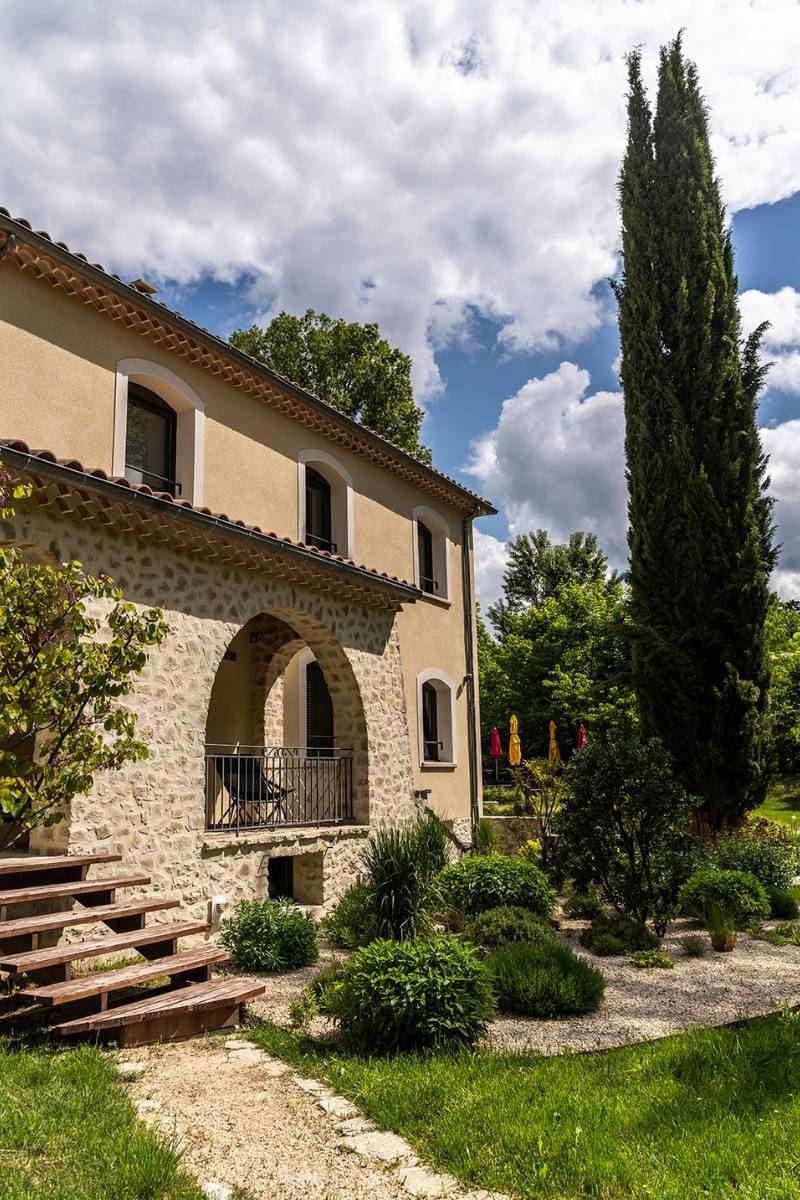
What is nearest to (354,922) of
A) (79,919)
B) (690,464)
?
(79,919)

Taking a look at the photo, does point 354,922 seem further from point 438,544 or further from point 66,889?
point 438,544

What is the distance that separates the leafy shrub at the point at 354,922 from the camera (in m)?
7.86

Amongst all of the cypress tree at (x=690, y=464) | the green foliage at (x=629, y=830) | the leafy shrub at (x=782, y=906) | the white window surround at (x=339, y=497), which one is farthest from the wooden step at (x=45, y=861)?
the cypress tree at (x=690, y=464)

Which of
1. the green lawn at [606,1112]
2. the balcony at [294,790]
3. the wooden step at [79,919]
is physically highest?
the balcony at [294,790]

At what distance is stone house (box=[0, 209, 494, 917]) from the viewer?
7.95 m

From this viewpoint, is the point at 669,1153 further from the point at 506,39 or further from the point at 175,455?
the point at 175,455

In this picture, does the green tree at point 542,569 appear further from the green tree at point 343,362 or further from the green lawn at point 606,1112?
the green lawn at point 606,1112

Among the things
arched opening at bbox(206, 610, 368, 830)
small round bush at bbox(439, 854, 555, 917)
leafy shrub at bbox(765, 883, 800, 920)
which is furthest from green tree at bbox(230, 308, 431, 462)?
leafy shrub at bbox(765, 883, 800, 920)

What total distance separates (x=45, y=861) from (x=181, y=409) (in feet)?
21.8

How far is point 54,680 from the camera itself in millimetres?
4539

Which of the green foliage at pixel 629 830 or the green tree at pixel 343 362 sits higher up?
the green tree at pixel 343 362

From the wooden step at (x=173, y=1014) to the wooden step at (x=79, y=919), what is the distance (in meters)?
0.74

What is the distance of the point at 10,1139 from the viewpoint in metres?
3.62

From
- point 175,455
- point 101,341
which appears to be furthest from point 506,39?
point 175,455
